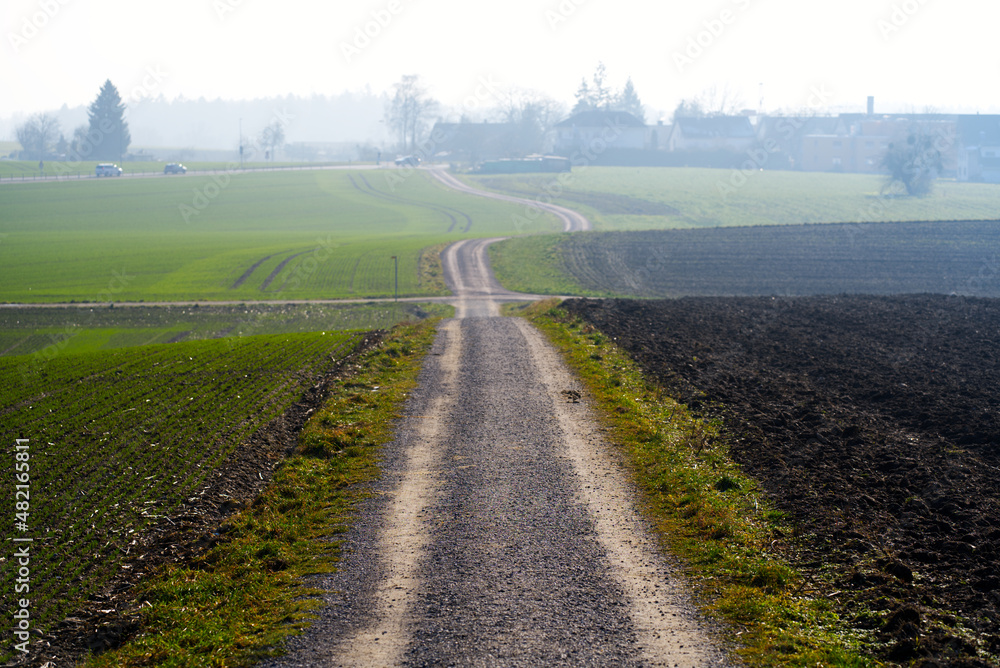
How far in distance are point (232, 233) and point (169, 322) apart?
1560 inches

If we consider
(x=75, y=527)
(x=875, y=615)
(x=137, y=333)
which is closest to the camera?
(x=875, y=615)

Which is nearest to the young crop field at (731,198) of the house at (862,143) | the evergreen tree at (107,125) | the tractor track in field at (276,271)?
the house at (862,143)

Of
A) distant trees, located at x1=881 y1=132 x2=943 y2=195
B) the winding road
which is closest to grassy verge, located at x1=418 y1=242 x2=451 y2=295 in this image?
the winding road

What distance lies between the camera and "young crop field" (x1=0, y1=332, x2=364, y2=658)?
986 cm

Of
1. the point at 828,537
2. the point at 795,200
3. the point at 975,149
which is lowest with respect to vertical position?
the point at 828,537

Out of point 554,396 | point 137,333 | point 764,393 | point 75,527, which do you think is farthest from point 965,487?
point 137,333

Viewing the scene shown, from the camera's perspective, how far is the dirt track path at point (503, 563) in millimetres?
7426

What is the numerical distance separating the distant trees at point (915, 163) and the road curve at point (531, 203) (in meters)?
41.7

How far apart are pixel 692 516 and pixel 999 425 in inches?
294

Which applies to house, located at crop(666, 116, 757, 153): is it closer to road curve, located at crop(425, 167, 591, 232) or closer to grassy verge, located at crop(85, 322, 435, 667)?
road curve, located at crop(425, 167, 591, 232)

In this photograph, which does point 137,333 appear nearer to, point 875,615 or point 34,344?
point 34,344

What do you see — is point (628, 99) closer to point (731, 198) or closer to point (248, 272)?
point (731, 198)

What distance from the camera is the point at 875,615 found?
7.70m

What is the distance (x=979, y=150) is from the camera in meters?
125
